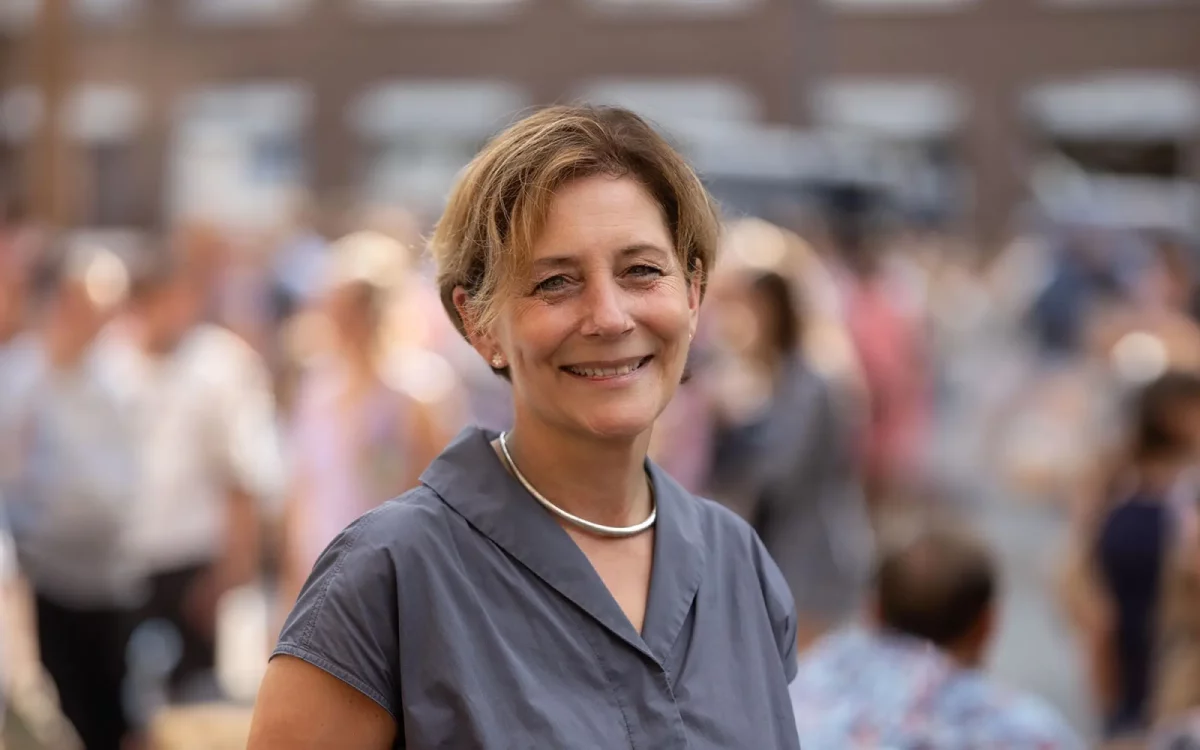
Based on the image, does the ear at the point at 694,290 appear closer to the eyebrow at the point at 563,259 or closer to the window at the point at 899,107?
the eyebrow at the point at 563,259

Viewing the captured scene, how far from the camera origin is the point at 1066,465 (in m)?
11.4

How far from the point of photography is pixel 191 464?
5844 mm

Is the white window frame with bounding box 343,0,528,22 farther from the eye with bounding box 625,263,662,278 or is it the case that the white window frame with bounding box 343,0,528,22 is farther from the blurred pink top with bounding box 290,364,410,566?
the eye with bounding box 625,263,662,278

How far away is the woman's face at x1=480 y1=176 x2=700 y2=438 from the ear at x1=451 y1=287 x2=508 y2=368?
2 centimetres

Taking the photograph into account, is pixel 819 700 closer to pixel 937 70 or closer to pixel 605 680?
pixel 605 680

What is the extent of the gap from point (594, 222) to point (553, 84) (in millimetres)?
27752

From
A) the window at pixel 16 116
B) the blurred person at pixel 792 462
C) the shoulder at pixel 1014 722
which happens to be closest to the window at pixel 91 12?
the window at pixel 16 116

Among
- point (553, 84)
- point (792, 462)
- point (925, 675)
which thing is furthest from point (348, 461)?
point (553, 84)

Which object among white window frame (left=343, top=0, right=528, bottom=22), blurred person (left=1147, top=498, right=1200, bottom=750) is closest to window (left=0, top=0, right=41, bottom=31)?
white window frame (left=343, top=0, right=528, bottom=22)

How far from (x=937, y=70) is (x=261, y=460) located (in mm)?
24130

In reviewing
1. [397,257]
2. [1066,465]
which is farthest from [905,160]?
[397,257]

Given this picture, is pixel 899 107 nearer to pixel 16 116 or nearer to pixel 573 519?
pixel 16 116

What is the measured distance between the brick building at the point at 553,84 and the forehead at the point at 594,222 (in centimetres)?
2404

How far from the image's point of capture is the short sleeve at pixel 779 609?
2066 millimetres
